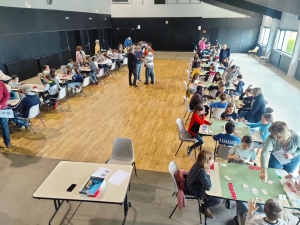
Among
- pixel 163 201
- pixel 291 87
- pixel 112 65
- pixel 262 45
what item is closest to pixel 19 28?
pixel 112 65

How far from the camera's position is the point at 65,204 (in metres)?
3.29

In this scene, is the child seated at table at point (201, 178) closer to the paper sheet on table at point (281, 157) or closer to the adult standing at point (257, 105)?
the paper sheet on table at point (281, 157)

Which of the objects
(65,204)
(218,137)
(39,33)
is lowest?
(65,204)

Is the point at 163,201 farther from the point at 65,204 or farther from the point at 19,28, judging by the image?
the point at 19,28

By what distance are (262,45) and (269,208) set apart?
702 inches

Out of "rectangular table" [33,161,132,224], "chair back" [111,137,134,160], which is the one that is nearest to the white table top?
"rectangular table" [33,161,132,224]

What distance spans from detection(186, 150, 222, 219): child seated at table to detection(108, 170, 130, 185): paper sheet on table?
83 cm

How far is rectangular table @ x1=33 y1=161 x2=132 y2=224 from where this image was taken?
7.80 feet

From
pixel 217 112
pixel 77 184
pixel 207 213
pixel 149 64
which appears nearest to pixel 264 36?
pixel 149 64

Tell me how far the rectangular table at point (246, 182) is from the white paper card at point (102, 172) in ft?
4.21

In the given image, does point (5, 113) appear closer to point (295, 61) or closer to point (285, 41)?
point (295, 61)

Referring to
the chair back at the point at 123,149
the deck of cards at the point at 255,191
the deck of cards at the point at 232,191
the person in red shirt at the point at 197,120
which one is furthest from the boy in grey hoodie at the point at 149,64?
the deck of cards at the point at 255,191

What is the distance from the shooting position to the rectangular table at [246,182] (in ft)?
7.83

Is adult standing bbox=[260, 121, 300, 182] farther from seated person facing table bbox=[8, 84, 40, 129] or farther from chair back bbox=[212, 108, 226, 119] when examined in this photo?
seated person facing table bbox=[8, 84, 40, 129]
